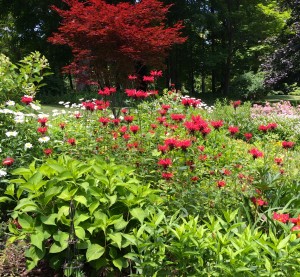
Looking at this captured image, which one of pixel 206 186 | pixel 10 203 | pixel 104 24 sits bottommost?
pixel 10 203

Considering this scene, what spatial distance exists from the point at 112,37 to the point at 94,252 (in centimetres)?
733

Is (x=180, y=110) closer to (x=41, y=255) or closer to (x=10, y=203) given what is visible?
(x=10, y=203)

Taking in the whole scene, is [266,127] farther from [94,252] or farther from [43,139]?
[43,139]

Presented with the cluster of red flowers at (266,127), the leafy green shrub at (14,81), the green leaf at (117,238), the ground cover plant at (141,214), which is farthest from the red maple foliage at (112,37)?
the green leaf at (117,238)

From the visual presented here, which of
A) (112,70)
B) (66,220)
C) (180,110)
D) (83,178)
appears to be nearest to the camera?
(66,220)

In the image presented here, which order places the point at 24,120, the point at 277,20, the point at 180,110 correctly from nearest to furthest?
the point at 24,120 → the point at 180,110 → the point at 277,20

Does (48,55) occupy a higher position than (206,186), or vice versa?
(48,55)

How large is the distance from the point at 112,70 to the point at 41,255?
8.08 metres

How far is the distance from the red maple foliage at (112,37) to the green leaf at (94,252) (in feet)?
22.9

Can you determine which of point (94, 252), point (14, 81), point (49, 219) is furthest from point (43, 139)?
point (94, 252)

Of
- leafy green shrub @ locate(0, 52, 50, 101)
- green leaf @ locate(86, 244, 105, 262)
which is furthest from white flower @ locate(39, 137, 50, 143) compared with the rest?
green leaf @ locate(86, 244, 105, 262)

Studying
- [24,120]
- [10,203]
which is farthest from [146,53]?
[10,203]

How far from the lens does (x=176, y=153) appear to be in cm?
289

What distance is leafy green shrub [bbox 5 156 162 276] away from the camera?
2107 millimetres
